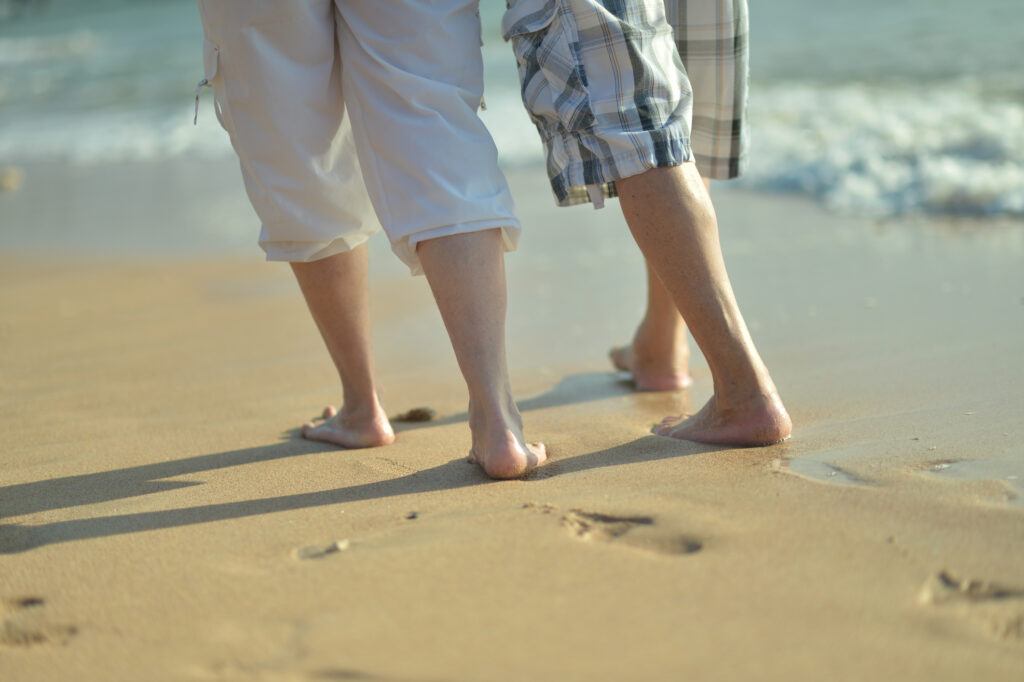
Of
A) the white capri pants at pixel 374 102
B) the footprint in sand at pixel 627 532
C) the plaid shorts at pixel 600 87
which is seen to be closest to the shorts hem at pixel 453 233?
the white capri pants at pixel 374 102

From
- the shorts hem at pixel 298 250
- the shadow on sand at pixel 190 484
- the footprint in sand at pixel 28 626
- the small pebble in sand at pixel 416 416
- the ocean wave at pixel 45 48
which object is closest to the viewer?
the footprint in sand at pixel 28 626

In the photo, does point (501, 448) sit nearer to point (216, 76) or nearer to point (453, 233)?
point (453, 233)

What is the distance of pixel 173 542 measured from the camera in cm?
179

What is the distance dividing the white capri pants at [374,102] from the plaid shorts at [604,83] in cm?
13

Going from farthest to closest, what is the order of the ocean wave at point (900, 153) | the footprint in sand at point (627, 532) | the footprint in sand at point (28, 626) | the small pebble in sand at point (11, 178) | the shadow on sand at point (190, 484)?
the small pebble in sand at point (11, 178) < the ocean wave at point (900, 153) < the shadow on sand at point (190, 484) < the footprint in sand at point (627, 532) < the footprint in sand at point (28, 626)

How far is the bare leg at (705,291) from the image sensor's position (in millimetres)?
1997

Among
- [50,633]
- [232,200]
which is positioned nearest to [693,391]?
[50,633]

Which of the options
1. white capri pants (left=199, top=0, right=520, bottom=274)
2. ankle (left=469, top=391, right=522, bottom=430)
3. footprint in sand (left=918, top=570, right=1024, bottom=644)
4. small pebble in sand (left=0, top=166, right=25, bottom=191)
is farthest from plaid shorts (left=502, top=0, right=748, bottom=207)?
small pebble in sand (left=0, top=166, right=25, bottom=191)

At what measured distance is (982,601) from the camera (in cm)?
139

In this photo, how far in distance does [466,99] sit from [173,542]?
92cm

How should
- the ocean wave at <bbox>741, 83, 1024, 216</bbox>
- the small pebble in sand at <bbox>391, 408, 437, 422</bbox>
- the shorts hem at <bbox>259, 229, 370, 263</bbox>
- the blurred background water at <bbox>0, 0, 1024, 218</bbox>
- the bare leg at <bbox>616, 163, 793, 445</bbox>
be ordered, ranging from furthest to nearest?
the blurred background water at <bbox>0, 0, 1024, 218</bbox> → the ocean wave at <bbox>741, 83, 1024, 216</bbox> → the small pebble in sand at <bbox>391, 408, 437, 422</bbox> → the shorts hem at <bbox>259, 229, 370, 263</bbox> → the bare leg at <bbox>616, 163, 793, 445</bbox>

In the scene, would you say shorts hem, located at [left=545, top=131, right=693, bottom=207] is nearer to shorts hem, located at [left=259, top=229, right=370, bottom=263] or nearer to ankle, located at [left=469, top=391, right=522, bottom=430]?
ankle, located at [left=469, top=391, right=522, bottom=430]

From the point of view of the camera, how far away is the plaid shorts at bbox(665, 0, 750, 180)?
2285mm

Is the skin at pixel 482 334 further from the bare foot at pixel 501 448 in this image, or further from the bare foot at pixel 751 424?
the bare foot at pixel 751 424
